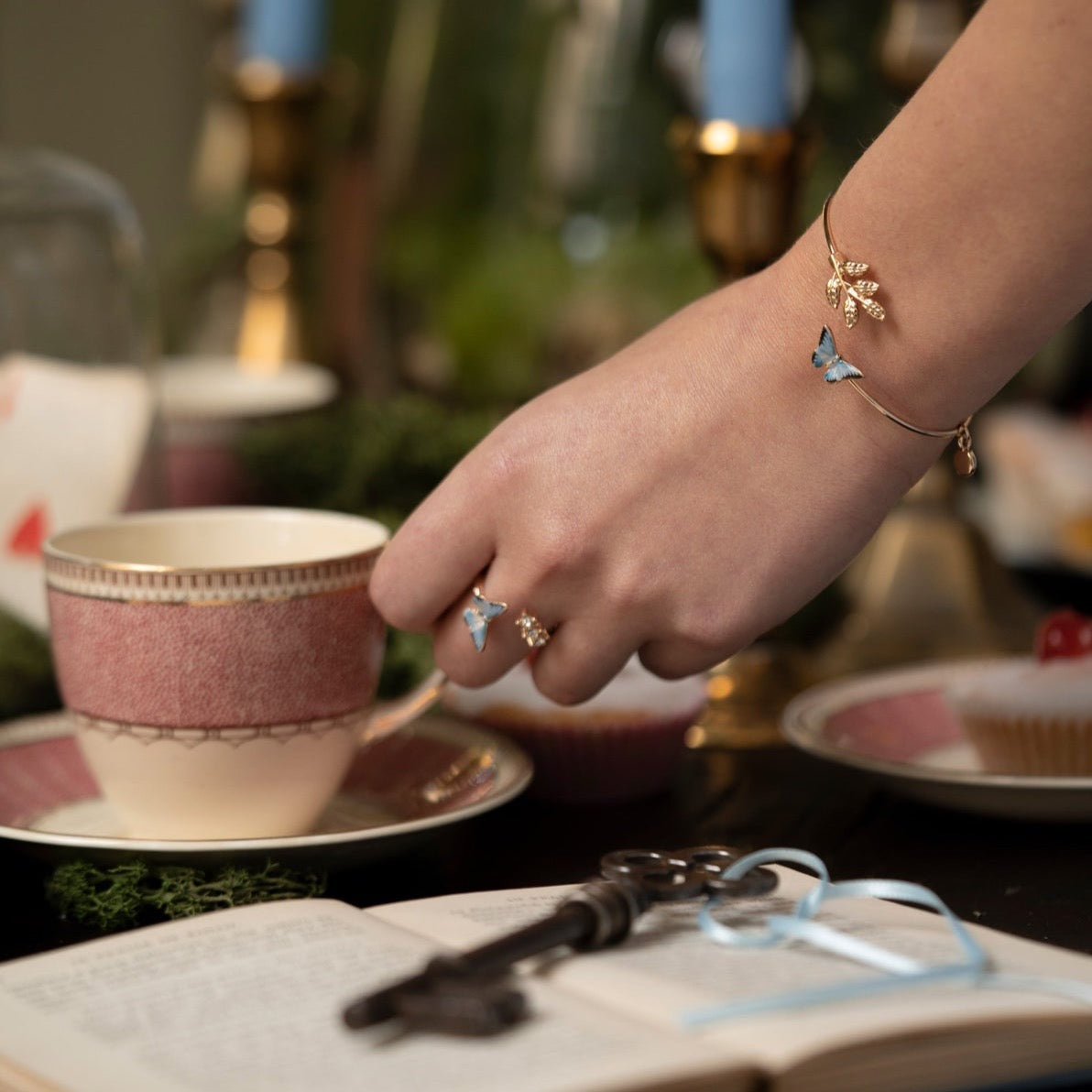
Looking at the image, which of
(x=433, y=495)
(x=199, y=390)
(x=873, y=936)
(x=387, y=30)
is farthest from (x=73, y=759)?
(x=387, y=30)

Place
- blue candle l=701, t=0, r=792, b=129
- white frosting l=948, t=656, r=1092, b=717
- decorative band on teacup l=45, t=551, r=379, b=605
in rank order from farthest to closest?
blue candle l=701, t=0, r=792, b=129
white frosting l=948, t=656, r=1092, b=717
decorative band on teacup l=45, t=551, r=379, b=605

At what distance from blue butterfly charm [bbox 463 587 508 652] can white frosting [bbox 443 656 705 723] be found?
0.10 meters

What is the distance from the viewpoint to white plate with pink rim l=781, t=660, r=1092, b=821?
71cm

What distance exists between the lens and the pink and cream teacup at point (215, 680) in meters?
0.65

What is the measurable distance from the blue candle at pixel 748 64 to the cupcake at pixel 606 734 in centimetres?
30

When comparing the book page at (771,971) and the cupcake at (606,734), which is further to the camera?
the cupcake at (606,734)

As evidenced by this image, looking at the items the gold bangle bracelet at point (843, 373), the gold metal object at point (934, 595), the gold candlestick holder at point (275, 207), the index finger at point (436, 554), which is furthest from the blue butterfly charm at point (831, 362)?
the gold candlestick holder at point (275, 207)

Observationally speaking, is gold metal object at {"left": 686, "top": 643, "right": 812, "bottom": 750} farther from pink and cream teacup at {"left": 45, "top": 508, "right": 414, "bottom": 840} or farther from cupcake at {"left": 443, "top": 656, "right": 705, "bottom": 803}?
pink and cream teacup at {"left": 45, "top": 508, "right": 414, "bottom": 840}

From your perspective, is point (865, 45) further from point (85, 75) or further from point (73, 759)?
point (85, 75)

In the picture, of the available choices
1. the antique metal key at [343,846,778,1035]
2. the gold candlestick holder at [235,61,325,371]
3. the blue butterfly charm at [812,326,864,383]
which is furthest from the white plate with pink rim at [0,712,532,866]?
the gold candlestick holder at [235,61,325,371]

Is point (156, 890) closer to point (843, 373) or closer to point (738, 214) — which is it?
point (843, 373)

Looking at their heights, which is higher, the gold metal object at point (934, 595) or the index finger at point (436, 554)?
the index finger at point (436, 554)

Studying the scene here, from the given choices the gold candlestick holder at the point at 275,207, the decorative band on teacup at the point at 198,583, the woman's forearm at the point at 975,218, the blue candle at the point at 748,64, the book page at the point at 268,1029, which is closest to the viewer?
the book page at the point at 268,1029

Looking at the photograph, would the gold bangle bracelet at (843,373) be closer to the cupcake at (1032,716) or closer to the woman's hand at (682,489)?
the woman's hand at (682,489)
